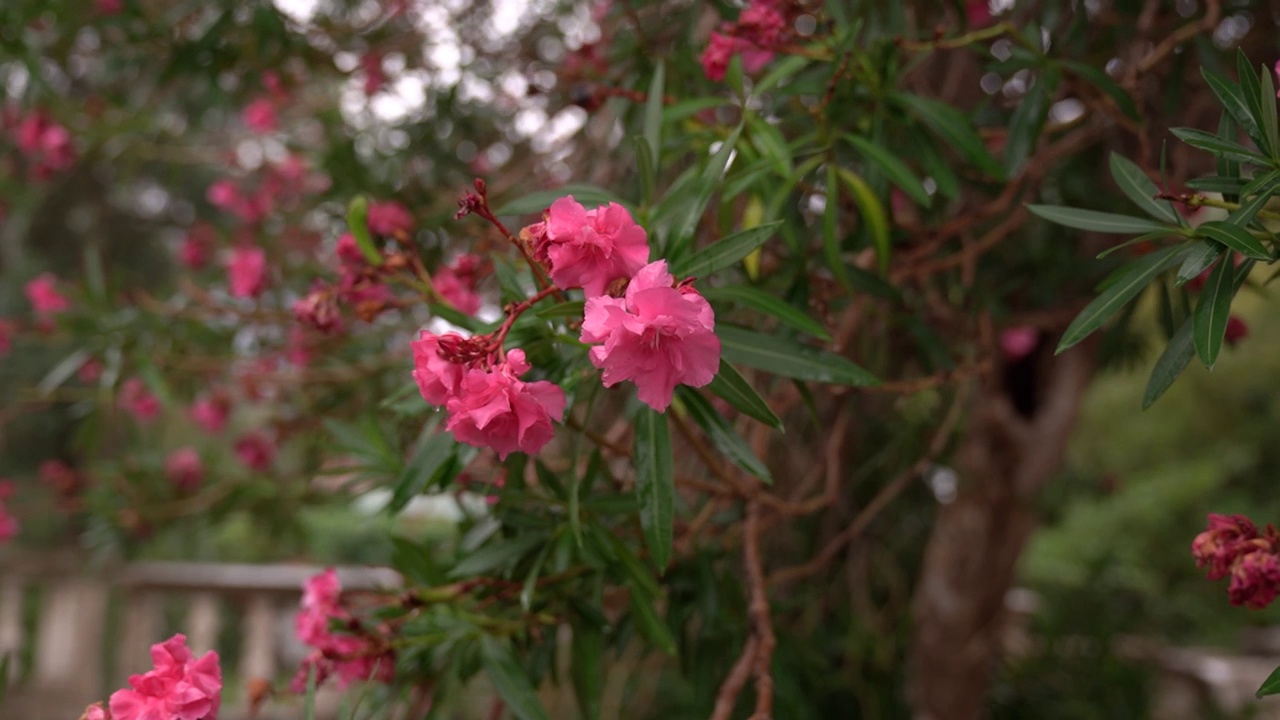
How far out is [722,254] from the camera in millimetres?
773

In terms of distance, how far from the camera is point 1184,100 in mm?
1637

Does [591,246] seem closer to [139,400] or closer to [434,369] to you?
[434,369]

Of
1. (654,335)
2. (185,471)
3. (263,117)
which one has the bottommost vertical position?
(654,335)

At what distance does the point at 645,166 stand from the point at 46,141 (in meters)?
1.87

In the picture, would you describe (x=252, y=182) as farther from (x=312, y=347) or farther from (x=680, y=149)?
(x=680, y=149)

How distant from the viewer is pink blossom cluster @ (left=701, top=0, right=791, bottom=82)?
1020 mm

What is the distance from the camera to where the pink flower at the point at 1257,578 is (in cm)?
75

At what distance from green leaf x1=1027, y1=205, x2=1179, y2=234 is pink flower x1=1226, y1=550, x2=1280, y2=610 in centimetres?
26

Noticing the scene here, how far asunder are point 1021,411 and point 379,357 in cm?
125

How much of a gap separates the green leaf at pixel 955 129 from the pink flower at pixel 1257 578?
18.6 inches

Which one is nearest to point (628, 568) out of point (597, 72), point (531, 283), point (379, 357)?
point (531, 283)

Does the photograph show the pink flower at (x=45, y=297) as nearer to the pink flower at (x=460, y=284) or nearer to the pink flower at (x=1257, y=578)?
the pink flower at (x=460, y=284)

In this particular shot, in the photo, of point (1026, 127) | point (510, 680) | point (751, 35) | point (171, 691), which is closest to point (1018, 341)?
point (1026, 127)

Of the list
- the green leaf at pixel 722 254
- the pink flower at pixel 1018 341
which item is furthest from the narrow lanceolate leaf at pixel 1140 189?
the pink flower at pixel 1018 341
